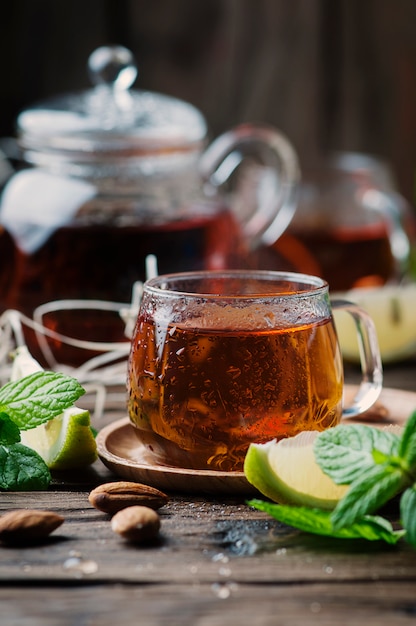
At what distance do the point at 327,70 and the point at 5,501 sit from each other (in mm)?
2087

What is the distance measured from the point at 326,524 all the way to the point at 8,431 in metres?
0.35

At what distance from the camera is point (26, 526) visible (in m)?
0.88

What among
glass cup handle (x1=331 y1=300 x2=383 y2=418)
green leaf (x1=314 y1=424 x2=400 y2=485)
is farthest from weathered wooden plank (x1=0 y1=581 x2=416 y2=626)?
glass cup handle (x1=331 y1=300 x2=383 y2=418)

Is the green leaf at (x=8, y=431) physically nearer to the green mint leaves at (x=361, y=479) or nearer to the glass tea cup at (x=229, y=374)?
the glass tea cup at (x=229, y=374)

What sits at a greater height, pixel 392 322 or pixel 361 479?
pixel 361 479

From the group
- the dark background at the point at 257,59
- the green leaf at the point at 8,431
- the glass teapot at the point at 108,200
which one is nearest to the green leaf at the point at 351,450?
the green leaf at the point at 8,431

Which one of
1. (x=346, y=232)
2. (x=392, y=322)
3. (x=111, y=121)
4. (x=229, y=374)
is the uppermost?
(x=111, y=121)

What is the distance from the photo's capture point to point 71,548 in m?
0.87

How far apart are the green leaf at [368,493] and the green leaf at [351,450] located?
0.03ft

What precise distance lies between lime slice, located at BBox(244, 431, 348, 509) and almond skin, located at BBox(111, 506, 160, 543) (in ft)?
0.33

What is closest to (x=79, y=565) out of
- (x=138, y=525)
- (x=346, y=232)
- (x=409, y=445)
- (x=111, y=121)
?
(x=138, y=525)

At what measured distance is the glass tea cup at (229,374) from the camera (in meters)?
1.01

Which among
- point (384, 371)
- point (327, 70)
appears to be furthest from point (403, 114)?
point (384, 371)

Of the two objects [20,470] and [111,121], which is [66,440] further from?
[111,121]
